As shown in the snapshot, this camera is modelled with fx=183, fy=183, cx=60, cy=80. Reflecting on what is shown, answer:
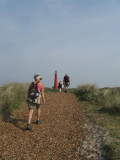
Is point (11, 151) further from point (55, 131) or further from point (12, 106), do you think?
point (12, 106)

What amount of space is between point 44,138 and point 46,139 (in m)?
0.08

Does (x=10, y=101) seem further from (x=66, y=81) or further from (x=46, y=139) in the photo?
(x=66, y=81)

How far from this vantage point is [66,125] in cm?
576

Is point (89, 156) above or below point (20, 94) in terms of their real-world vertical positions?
below

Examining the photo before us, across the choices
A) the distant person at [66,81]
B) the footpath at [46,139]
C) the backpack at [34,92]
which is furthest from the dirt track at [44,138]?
the distant person at [66,81]

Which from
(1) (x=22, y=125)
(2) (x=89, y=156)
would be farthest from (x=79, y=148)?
(1) (x=22, y=125)

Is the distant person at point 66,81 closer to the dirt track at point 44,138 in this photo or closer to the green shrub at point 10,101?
the green shrub at point 10,101

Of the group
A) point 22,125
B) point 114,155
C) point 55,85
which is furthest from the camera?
point 55,85

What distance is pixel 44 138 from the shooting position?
15.5 ft

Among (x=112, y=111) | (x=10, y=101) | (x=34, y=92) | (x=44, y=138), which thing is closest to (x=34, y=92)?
(x=34, y=92)

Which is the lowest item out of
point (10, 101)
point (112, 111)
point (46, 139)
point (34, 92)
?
point (46, 139)

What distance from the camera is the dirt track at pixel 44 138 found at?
3871 mm

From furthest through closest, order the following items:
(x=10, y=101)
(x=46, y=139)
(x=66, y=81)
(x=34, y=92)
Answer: (x=66, y=81)
(x=10, y=101)
(x=34, y=92)
(x=46, y=139)

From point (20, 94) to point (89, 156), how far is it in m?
5.59
